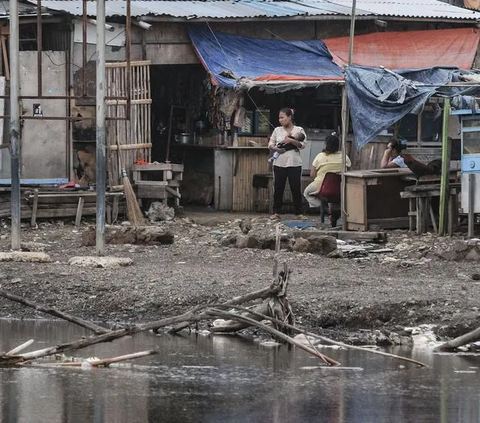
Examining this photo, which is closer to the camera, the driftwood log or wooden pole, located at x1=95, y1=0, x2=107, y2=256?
the driftwood log

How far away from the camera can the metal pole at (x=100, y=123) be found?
561 inches

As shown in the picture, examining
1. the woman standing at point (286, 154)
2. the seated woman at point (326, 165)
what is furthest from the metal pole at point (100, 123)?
the woman standing at point (286, 154)

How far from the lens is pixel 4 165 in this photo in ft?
64.3

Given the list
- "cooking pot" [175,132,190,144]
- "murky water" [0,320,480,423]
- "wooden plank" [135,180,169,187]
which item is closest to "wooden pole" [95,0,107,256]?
"murky water" [0,320,480,423]

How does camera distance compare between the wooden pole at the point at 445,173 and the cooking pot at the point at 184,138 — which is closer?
the wooden pole at the point at 445,173

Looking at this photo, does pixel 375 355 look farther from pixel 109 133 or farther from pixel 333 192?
pixel 109 133

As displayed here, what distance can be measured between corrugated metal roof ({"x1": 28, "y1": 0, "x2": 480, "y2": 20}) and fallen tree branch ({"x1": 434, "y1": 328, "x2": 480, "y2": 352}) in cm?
1020

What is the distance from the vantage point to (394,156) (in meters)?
19.4

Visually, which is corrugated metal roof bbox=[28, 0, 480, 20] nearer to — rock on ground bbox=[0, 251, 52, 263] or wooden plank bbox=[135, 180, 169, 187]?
wooden plank bbox=[135, 180, 169, 187]

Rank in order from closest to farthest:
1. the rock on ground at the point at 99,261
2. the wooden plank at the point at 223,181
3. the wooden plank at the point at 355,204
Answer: the rock on ground at the point at 99,261
the wooden plank at the point at 355,204
the wooden plank at the point at 223,181

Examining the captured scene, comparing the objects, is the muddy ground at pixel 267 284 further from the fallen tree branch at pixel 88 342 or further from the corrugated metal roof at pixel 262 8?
the corrugated metal roof at pixel 262 8

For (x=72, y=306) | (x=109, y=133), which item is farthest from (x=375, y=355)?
(x=109, y=133)

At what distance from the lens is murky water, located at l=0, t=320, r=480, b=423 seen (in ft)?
26.5

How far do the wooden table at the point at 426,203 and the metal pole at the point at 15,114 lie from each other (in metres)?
5.35
